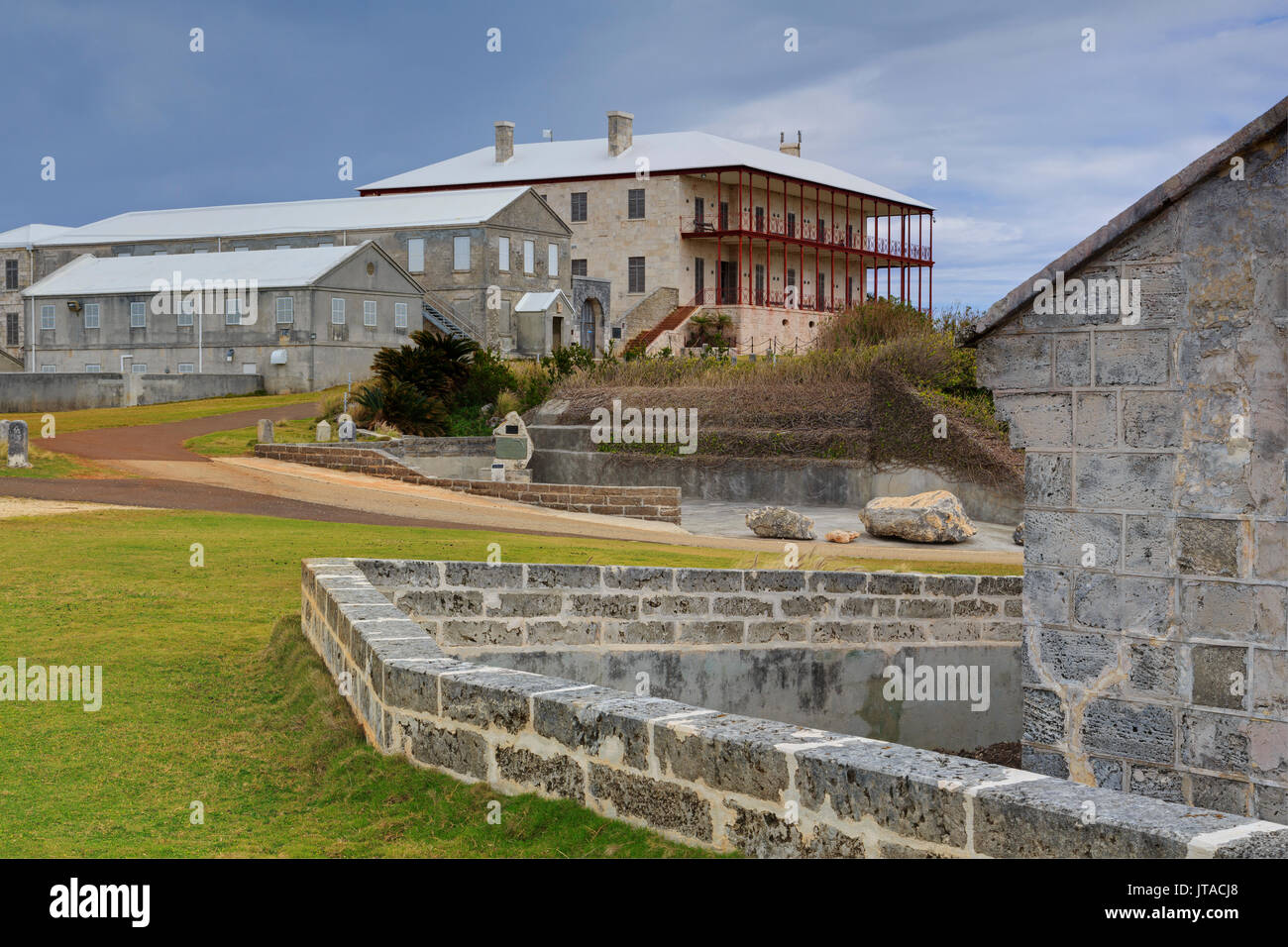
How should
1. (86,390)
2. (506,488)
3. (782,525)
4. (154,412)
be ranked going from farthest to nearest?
1. (86,390)
2. (154,412)
3. (506,488)
4. (782,525)

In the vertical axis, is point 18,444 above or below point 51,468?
above

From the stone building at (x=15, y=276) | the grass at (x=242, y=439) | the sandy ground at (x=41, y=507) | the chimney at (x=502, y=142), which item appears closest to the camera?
the sandy ground at (x=41, y=507)

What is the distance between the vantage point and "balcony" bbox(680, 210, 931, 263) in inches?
2378

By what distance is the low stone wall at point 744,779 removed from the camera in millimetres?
4465

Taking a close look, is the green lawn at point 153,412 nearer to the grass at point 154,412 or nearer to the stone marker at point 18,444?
the grass at point 154,412

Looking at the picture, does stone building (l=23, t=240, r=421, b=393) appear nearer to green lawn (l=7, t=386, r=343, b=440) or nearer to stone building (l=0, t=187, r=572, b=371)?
stone building (l=0, t=187, r=572, b=371)

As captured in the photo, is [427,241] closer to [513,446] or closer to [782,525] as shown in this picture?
[513,446]

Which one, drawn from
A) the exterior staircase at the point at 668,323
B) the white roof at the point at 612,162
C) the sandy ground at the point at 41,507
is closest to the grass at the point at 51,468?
the sandy ground at the point at 41,507

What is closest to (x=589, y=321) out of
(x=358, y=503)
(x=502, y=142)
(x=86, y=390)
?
(x=502, y=142)

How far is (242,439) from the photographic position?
32062 millimetres

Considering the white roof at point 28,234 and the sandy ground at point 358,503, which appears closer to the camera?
the sandy ground at point 358,503

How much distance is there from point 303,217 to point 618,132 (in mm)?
15798

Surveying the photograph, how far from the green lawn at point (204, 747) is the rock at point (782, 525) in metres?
9.81
